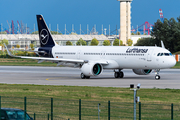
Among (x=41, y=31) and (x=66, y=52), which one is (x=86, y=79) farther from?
(x=41, y=31)

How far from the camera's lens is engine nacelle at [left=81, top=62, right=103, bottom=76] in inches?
1727

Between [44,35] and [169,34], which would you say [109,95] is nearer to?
[44,35]

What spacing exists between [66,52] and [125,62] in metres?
9.85

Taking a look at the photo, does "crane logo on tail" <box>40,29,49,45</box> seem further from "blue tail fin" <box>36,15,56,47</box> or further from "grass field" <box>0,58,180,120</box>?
"grass field" <box>0,58,180,120</box>

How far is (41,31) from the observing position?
54344 millimetres

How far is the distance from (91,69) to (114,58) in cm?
369

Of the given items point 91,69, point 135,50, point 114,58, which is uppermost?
point 135,50

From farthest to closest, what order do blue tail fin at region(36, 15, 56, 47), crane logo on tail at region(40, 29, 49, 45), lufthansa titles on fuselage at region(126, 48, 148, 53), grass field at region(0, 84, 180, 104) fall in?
crane logo on tail at region(40, 29, 49, 45), blue tail fin at region(36, 15, 56, 47), lufthansa titles on fuselage at region(126, 48, 148, 53), grass field at region(0, 84, 180, 104)

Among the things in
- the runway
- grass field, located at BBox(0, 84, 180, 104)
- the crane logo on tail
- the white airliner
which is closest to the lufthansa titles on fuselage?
the white airliner

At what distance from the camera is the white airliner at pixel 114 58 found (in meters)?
42.7

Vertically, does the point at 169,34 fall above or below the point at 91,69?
above

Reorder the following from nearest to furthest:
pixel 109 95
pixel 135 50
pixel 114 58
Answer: pixel 109 95 → pixel 135 50 → pixel 114 58

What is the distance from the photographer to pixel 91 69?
4384 cm

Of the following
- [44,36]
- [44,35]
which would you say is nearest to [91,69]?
[44,36]
